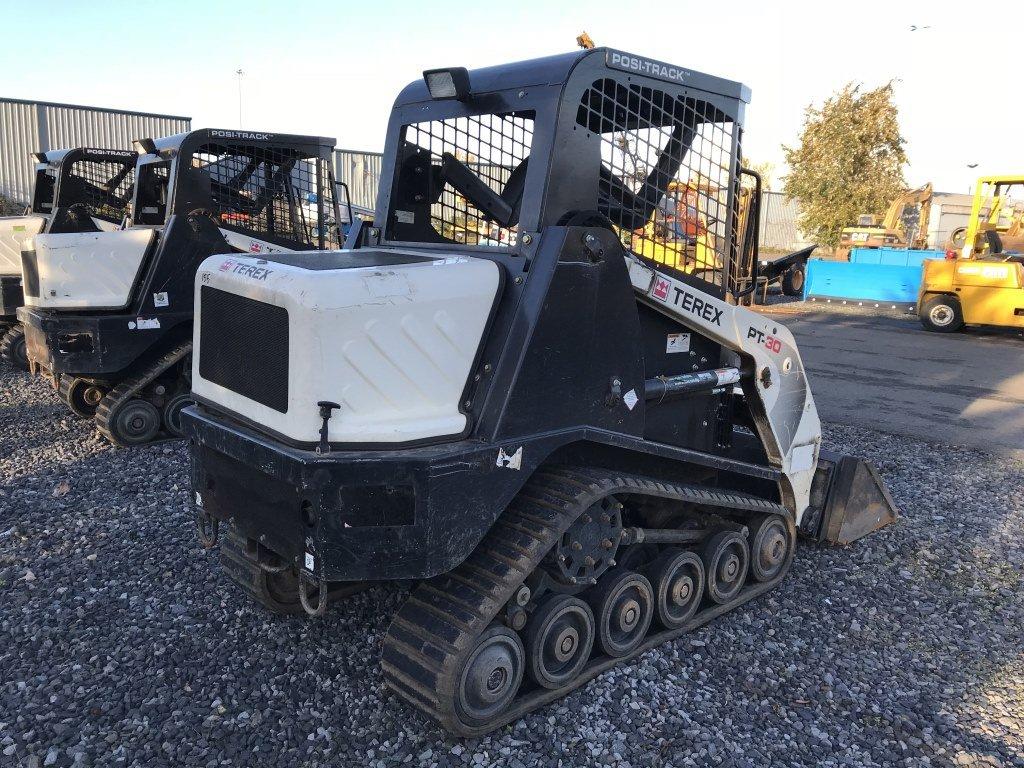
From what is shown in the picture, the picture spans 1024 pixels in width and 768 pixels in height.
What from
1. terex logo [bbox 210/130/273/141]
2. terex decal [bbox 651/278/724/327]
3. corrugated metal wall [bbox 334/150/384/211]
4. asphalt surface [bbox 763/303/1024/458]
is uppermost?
corrugated metal wall [bbox 334/150/384/211]

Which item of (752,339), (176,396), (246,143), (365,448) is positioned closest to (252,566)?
(365,448)

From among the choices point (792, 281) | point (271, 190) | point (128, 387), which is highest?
point (271, 190)

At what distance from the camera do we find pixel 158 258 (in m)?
7.23

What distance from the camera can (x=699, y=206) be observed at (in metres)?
4.00

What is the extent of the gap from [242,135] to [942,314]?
1311 cm

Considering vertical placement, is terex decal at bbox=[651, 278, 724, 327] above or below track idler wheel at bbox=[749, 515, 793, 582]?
above

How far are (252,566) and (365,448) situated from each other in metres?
1.36

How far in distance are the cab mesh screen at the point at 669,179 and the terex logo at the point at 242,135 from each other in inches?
198

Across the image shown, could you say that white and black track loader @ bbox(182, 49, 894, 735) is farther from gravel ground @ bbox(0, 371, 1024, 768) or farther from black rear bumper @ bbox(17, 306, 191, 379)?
black rear bumper @ bbox(17, 306, 191, 379)

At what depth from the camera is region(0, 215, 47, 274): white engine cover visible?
1048 cm

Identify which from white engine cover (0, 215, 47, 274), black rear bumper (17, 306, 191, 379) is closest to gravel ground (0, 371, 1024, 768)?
black rear bumper (17, 306, 191, 379)

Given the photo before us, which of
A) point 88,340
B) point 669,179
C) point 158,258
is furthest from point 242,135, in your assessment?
point 669,179

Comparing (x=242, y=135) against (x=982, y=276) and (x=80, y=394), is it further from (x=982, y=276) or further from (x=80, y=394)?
(x=982, y=276)

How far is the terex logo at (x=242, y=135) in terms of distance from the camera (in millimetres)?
7629
